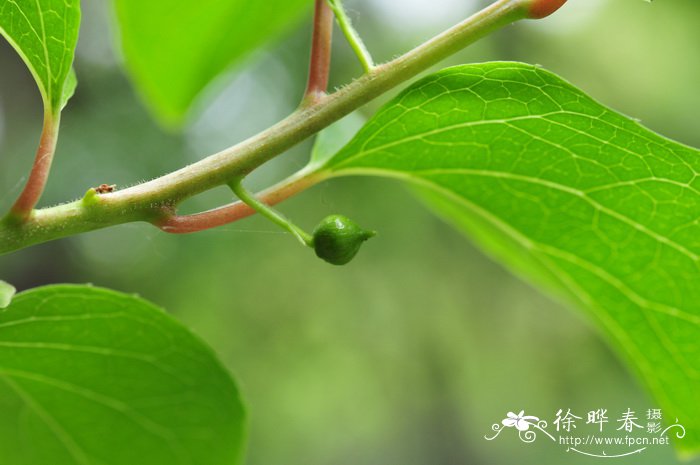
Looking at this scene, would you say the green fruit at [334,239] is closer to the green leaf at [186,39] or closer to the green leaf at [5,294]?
the green leaf at [186,39]

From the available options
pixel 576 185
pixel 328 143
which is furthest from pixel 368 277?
pixel 576 185

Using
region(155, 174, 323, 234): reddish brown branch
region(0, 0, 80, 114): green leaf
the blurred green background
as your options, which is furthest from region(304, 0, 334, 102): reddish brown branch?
the blurred green background

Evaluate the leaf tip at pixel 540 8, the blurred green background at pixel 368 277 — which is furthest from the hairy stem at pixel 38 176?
the blurred green background at pixel 368 277

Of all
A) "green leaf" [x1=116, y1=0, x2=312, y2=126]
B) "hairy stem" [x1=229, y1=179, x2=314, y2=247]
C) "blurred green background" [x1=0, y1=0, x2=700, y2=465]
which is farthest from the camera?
"blurred green background" [x1=0, y1=0, x2=700, y2=465]

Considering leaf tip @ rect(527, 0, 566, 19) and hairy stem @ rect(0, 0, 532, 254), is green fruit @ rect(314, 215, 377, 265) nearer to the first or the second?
hairy stem @ rect(0, 0, 532, 254)

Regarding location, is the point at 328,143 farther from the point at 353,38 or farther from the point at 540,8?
the point at 540,8

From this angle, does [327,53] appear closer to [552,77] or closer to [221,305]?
[552,77]
